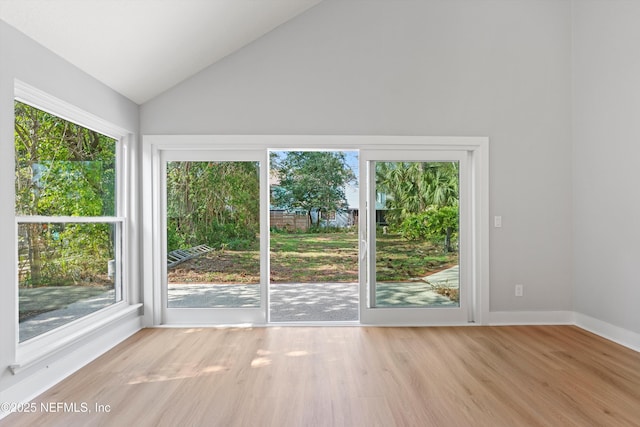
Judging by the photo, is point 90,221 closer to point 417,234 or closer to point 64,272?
point 64,272

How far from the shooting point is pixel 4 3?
2168 millimetres

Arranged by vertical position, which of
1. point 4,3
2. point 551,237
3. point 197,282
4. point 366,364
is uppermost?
point 4,3

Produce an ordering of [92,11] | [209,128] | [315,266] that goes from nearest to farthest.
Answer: [92,11]
[209,128]
[315,266]

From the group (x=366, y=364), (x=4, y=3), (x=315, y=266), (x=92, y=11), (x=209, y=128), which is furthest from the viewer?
(x=315, y=266)

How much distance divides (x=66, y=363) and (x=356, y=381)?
2151mm

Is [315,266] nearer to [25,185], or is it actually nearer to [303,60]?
[303,60]

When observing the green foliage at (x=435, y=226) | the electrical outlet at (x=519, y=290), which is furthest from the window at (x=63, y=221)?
the electrical outlet at (x=519, y=290)

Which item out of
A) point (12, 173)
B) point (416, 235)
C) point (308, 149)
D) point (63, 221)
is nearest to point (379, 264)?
point (416, 235)

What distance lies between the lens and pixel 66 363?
111 inches

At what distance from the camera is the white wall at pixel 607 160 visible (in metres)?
3.37

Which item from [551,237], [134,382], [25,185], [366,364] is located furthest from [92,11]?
[551,237]

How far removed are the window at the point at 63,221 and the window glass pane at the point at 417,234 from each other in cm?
267

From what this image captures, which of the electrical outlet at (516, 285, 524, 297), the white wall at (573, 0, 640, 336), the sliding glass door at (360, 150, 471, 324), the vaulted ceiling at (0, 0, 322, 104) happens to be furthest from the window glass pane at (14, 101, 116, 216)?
the white wall at (573, 0, 640, 336)

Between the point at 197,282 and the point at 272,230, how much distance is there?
426 centimetres
